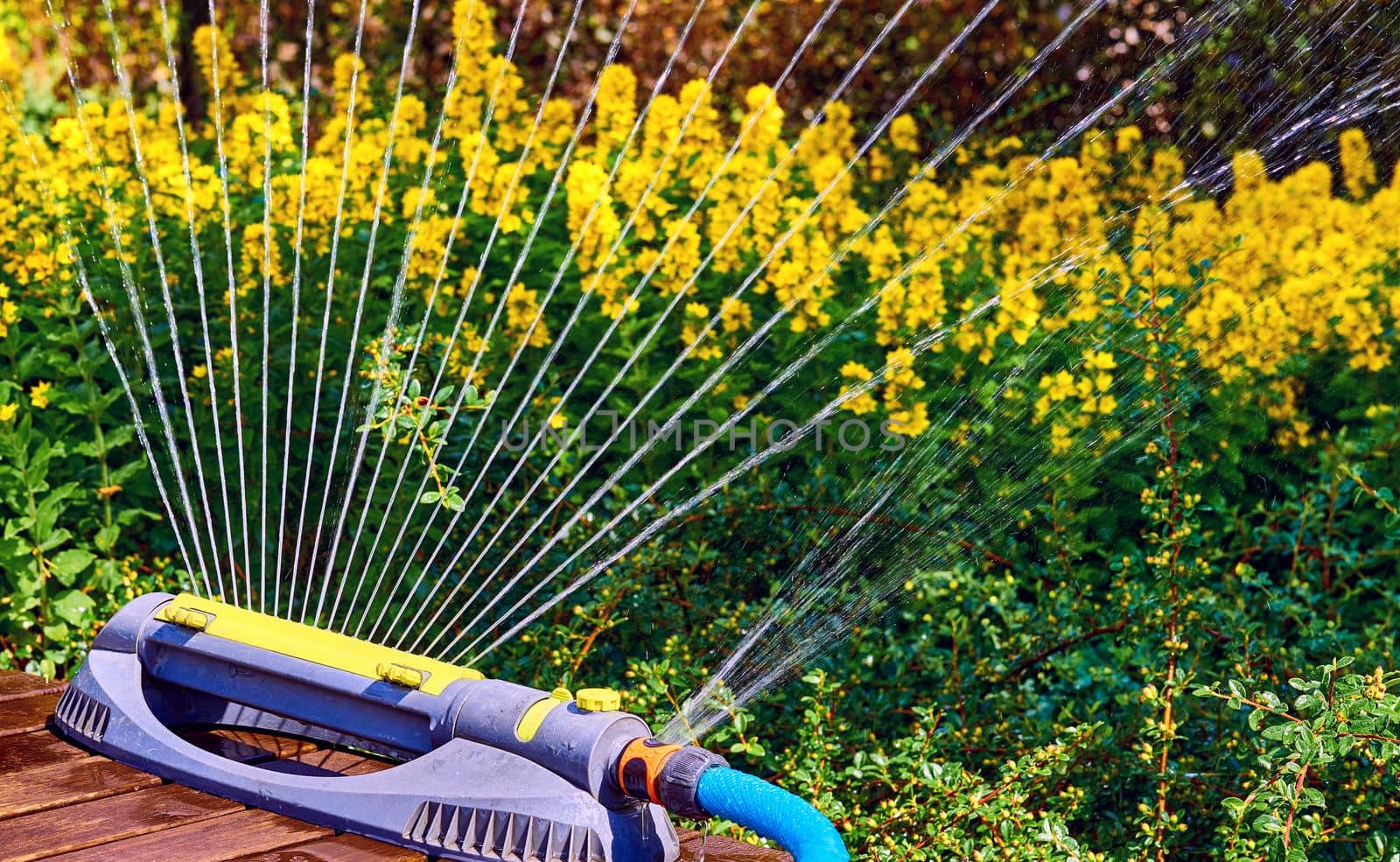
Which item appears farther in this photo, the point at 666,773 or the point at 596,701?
the point at 596,701

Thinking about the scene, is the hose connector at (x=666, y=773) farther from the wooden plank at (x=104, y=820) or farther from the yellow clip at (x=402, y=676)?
the wooden plank at (x=104, y=820)

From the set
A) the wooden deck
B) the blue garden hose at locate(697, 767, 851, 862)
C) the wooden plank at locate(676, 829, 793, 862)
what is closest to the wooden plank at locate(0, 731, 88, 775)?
the wooden deck

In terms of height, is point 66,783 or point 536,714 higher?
point 536,714

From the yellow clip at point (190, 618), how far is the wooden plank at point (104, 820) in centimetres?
23

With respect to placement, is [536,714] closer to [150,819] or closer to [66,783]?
[150,819]

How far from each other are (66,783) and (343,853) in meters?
0.49

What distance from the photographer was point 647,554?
2.75 m

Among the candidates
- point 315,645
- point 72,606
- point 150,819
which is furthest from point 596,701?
point 72,606

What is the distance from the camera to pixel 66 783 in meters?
2.06

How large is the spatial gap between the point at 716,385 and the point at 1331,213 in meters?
1.61

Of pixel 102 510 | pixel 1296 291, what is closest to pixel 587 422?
pixel 102 510

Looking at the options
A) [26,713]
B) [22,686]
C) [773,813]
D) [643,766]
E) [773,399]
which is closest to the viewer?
[773,813]

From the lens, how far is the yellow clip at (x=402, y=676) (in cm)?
192

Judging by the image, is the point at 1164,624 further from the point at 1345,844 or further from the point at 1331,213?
the point at 1331,213
